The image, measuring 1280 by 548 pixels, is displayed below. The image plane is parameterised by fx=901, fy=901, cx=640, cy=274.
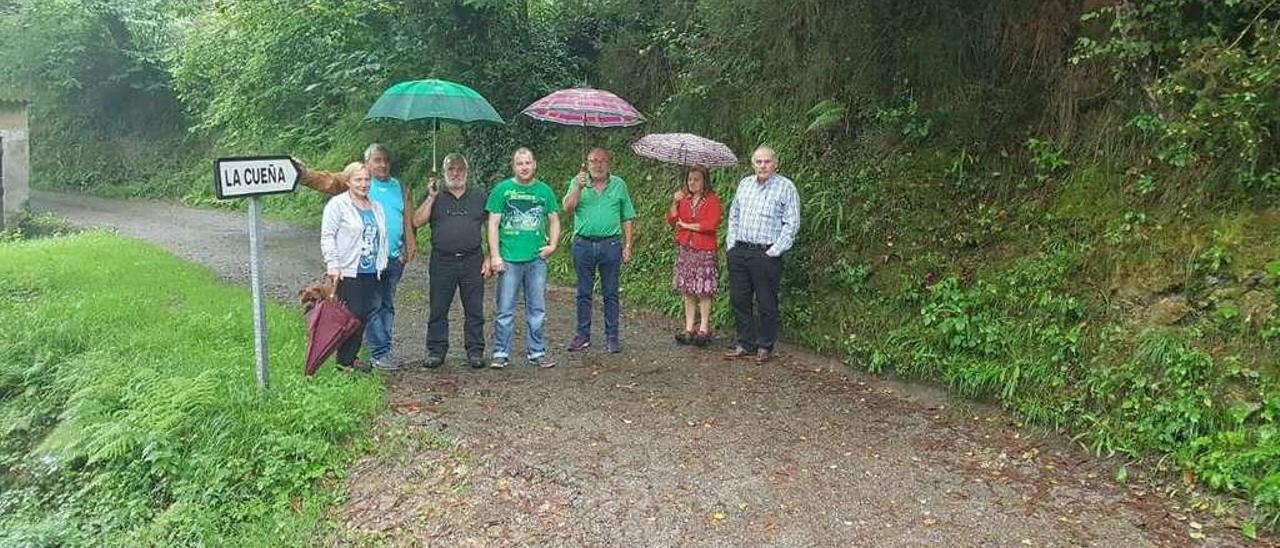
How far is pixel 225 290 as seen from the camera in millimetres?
10320

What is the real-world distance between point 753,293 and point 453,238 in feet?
8.16

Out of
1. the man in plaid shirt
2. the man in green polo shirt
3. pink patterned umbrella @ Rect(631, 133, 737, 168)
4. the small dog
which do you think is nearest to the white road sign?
the small dog

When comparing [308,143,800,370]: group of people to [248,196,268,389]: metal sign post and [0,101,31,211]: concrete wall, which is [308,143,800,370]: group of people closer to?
[248,196,268,389]: metal sign post

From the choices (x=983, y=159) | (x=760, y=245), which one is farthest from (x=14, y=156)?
(x=983, y=159)

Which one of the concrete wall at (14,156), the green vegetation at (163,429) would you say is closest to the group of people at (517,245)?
the green vegetation at (163,429)

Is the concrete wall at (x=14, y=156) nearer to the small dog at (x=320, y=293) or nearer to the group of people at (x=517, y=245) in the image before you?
the group of people at (x=517, y=245)

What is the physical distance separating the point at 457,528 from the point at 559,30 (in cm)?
1072

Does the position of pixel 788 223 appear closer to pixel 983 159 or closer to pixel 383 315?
pixel 983 159

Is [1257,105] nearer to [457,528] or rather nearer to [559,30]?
[457,528]

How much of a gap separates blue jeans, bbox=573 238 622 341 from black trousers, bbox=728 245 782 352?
971 mm

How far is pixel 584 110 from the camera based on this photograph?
719cm

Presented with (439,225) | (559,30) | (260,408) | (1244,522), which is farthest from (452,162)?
(559,30)

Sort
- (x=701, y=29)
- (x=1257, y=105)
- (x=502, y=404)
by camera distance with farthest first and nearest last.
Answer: (x=701, y=29) → (x=502, y=404) → (x=1257, y=105)

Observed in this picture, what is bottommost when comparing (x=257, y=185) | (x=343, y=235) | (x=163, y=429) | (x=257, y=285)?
(x=163, y=429)
